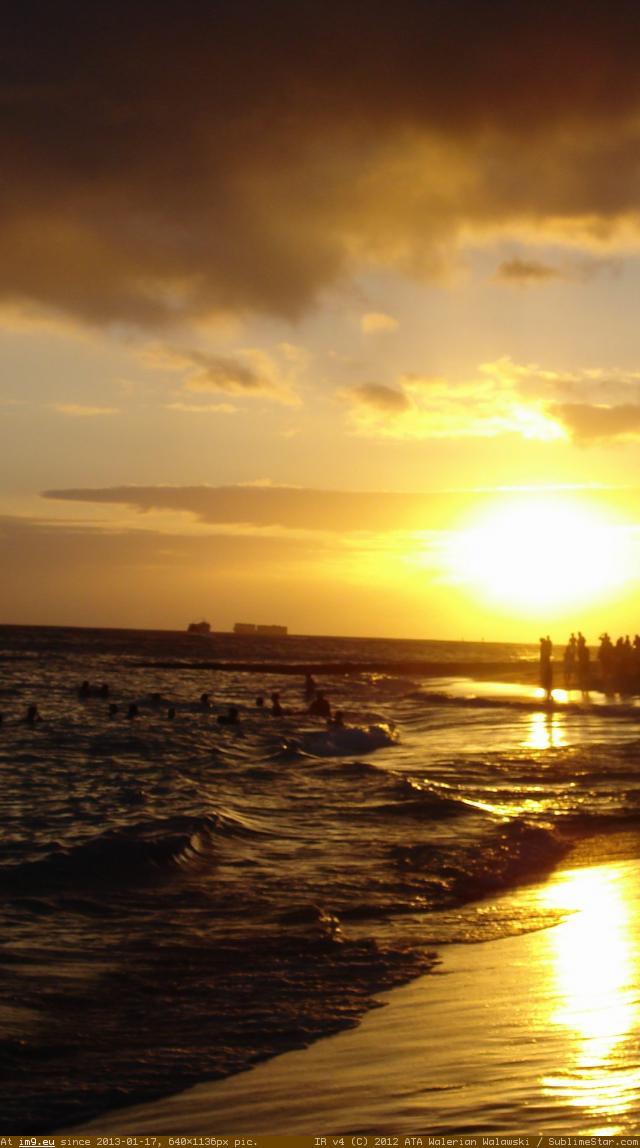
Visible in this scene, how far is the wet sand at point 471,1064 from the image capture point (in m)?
6.11

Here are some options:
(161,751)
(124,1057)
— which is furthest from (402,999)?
(161,751)

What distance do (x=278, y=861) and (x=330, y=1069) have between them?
23.2ft

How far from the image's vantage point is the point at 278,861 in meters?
14.2

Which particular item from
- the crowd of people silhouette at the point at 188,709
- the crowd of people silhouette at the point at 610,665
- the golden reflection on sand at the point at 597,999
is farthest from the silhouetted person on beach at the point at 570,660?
the golden reflection on sand at the point at 597,999

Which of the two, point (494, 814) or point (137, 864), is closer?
point (137, 864)

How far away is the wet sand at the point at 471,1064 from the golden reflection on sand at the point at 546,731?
20179mm

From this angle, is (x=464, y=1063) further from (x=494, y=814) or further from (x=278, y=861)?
(x=494, y=814)

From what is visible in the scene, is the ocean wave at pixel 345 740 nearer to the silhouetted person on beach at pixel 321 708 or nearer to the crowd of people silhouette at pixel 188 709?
the crowd of people silhouette at pixel 188 709

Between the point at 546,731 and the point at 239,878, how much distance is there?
22377mm


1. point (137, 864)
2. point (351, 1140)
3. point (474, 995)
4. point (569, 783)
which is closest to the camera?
point (351, 1140)

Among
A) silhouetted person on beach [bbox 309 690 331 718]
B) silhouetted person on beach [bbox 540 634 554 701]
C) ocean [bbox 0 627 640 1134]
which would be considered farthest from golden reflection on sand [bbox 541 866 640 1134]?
silhouetted person on beach [bbox 540 634 554 701]

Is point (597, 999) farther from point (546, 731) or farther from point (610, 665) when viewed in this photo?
point (610, 665)

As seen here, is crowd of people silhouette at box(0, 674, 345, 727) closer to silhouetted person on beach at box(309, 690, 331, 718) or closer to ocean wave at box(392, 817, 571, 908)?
silhouetted person on beach at box(309, 690, 331, 718)

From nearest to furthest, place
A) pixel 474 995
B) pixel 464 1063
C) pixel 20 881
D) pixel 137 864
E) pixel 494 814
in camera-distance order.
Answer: pixel 464 1063
pixel 474 995
pixel 20 881
pixel 137 864
pixel 494 814
